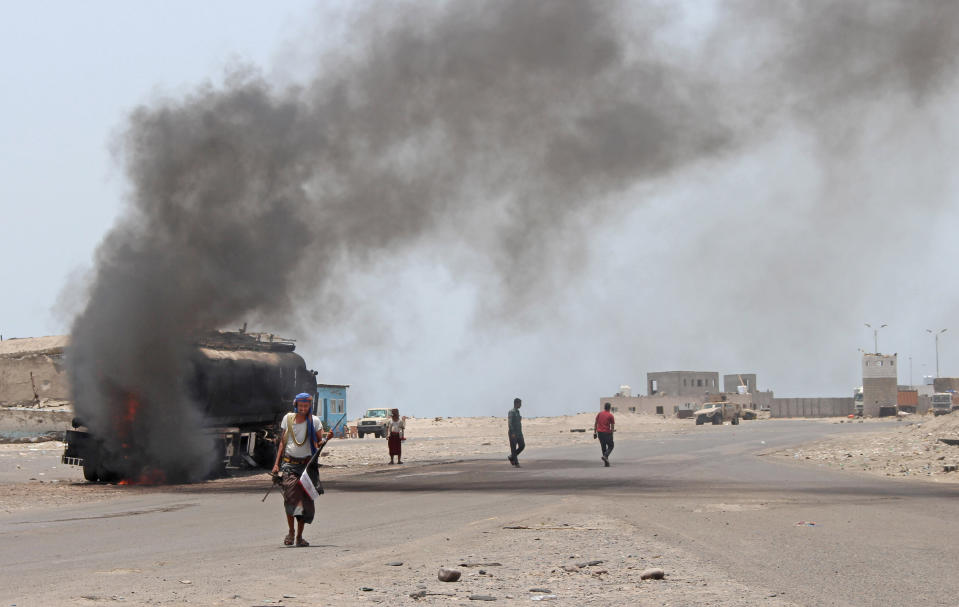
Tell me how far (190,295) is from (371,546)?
15203 millimetres

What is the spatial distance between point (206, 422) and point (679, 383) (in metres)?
106

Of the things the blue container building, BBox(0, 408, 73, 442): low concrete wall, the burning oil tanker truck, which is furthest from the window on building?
the burning oil tanker truck

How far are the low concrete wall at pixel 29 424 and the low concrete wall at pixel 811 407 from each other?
90.3 metres

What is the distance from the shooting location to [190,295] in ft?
80.6

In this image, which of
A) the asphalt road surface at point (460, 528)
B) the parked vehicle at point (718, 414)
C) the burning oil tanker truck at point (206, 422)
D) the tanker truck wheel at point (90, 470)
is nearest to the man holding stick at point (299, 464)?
A: the asphalt road surface at point (460, 528)

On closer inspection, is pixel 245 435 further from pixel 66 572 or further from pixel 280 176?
pixel 66 572

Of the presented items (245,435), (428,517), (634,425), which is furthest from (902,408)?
(428,517)

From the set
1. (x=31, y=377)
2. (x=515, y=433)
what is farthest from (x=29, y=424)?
(x=515, y=433)

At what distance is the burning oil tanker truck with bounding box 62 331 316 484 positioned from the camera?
2261 cm

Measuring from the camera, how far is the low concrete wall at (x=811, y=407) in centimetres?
12006

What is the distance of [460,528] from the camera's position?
12.4m

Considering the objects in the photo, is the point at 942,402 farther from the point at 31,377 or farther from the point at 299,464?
the point at 299,464

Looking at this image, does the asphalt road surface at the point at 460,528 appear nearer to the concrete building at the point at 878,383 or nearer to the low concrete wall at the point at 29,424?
the low concrete wall at the point at 29,424

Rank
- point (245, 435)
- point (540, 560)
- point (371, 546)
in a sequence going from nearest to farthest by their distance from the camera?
1. point (540, 560)
2. point (371, 546)
3. point (245, 435)
